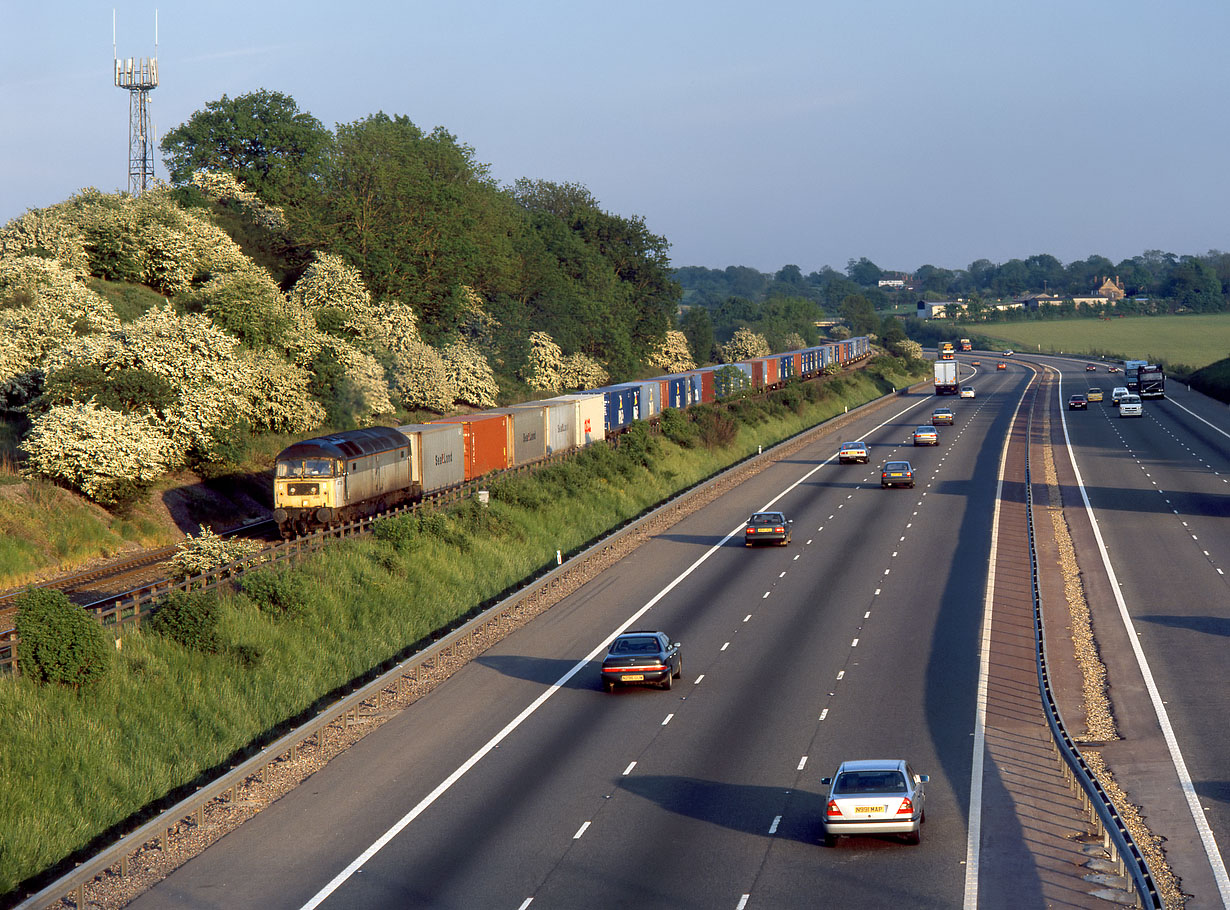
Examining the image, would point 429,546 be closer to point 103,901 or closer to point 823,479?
point 103,901

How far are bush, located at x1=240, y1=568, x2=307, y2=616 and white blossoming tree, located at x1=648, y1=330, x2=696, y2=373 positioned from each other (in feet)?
321

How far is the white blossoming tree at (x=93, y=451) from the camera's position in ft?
147

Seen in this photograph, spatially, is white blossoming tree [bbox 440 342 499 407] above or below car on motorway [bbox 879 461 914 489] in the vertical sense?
above

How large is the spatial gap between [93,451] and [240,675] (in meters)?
17.2

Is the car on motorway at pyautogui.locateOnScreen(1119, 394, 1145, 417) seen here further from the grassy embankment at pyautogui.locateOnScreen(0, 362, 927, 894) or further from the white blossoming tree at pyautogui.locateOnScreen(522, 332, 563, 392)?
the grassy embankment at pyautogui.locateOnScreen(0, 362, 927, 894)

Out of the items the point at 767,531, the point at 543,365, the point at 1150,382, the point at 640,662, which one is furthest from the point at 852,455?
the point at 1150,382

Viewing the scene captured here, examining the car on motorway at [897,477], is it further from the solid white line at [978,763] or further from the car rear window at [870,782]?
the car rear window at [870,782]

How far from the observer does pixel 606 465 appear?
67.9 m

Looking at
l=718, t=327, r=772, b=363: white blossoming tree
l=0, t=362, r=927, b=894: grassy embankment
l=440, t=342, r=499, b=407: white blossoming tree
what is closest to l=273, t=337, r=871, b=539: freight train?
l=0, t=362, r=927, b=894: grassy embankment

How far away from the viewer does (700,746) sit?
2644 centimetres

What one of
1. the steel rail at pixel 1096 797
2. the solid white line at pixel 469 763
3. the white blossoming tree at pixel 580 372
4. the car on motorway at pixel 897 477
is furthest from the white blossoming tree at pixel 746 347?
the steel rail at pixel 1096 797

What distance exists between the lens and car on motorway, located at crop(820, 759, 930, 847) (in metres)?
20.3

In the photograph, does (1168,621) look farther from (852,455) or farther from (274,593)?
(852,455)

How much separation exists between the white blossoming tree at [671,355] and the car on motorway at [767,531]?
82202 mm
